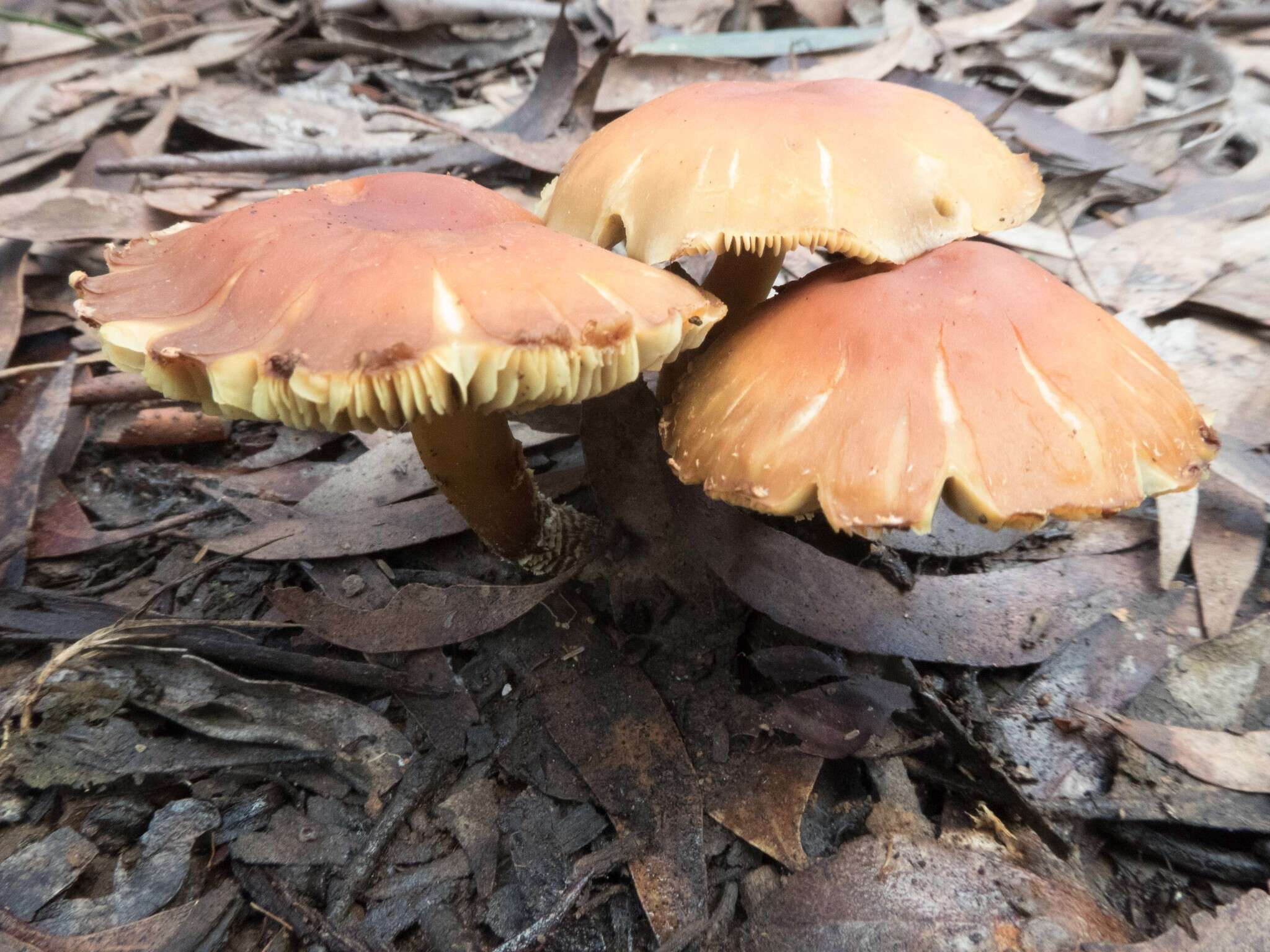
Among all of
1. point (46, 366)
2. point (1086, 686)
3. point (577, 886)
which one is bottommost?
point (577, 886)

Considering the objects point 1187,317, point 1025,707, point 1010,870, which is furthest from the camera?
point 1187,317

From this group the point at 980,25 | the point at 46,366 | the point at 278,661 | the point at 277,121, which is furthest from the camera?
the point at 980,25

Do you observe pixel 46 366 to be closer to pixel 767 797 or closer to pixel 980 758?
pixel 767 797

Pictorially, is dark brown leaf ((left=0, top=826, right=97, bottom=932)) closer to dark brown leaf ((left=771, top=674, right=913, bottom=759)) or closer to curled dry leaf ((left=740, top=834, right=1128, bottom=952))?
curled dry leaf ((left=740, top=834, right=1128, bottom=952))

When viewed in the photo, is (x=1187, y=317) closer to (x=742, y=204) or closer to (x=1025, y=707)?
(x=1025, y=707)

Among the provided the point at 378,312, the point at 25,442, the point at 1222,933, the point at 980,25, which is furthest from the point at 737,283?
the point at 980,25

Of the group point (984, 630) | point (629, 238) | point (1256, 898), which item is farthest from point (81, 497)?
point (1256, 898)
